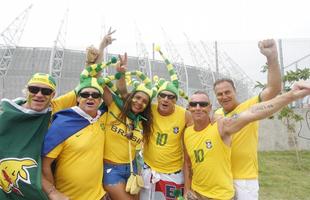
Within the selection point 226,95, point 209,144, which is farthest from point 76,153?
point 226,95

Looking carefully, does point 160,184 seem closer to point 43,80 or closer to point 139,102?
point 139,102

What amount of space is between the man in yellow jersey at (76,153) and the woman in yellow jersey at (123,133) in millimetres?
323

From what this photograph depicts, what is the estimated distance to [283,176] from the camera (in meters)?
11.4

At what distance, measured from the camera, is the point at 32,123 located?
3.31 metres

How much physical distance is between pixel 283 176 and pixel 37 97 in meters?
10.3

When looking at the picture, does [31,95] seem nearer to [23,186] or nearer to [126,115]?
[23,186]

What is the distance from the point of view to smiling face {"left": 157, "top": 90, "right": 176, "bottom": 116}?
4.34m

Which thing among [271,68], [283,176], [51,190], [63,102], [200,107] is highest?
[271,68]

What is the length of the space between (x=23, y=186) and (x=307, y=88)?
2924 millimetres

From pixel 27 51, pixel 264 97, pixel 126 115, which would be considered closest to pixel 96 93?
pixel 126 115

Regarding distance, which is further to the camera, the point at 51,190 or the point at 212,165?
the point at 212,165

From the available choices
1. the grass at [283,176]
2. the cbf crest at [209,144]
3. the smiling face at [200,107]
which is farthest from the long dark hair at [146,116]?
the grass at [283,176]

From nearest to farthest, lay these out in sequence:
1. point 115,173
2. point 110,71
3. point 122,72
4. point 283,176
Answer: point 115,173 < point 122,72 < point 283,176 < point 110,71

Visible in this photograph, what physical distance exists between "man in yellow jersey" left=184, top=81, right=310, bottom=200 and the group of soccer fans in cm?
1
